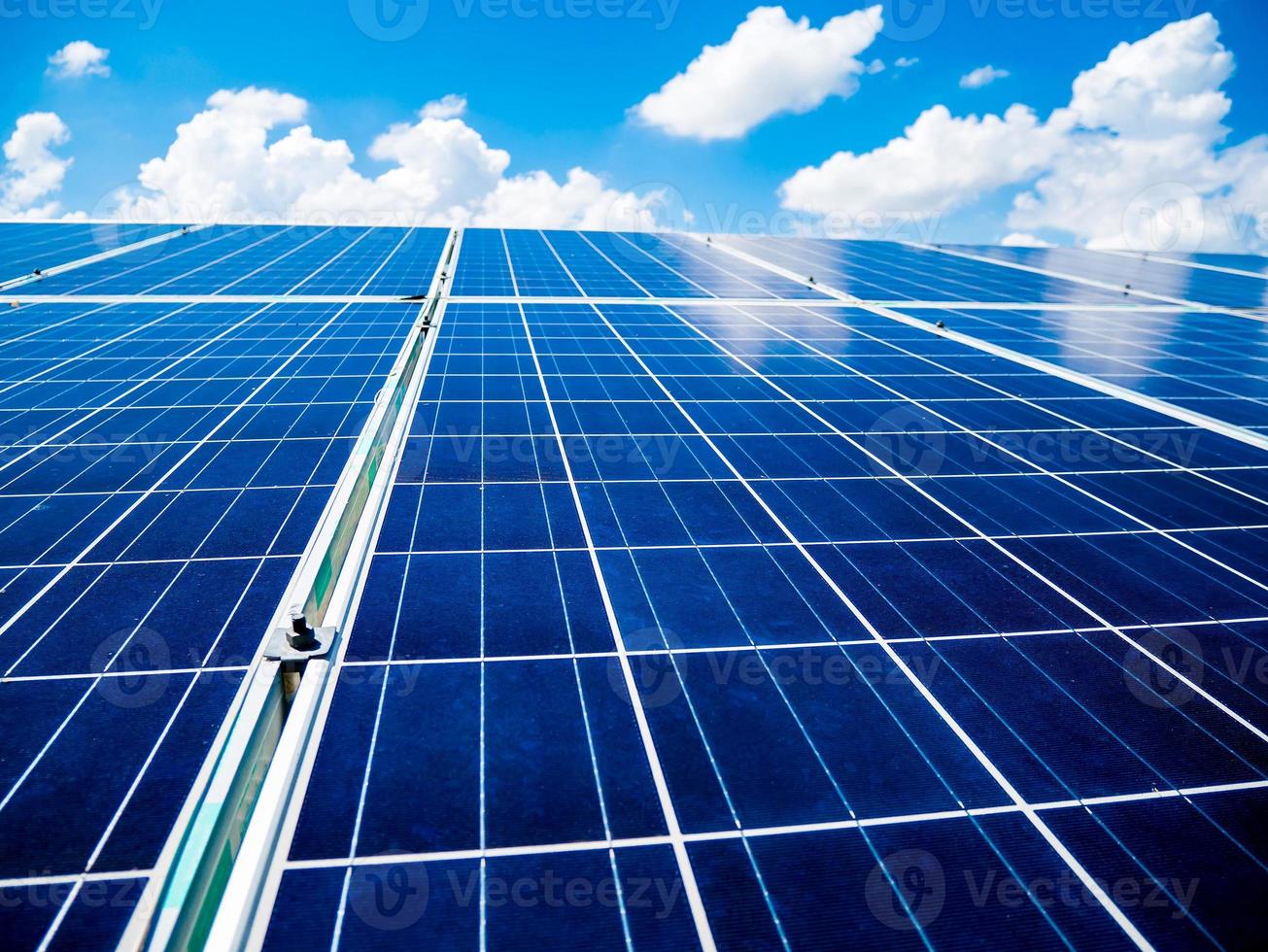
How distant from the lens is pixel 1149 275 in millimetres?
35688

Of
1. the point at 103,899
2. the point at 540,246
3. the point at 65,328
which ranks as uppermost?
the point at 540,246

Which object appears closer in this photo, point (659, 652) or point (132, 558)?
point (659, 652)

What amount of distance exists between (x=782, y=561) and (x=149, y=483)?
8765 mm

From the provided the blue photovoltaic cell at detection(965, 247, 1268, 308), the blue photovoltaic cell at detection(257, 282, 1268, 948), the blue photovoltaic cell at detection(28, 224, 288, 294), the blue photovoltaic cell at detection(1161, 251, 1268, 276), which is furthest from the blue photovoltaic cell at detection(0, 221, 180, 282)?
the blue photovoltaic cell at detection(1161, 251, 1268, 276)

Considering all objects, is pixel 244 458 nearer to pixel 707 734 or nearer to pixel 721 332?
pixel 707 734

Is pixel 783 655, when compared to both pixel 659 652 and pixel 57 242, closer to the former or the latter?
pixel 659 652

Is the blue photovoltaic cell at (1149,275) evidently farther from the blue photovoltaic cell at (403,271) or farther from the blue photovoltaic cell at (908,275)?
the blue photovoltaic cell at (403,271)

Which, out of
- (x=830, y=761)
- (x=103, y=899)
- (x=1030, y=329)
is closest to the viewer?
(x=103, y=899)

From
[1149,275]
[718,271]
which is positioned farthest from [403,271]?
[1149,275]

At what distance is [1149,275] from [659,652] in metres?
41.5

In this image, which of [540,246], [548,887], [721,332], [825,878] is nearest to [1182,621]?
[825,878]

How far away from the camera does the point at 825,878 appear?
447 centimetres

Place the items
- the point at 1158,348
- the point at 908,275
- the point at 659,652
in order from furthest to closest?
the point at 908,275
the point at 1158,348
the point at 659,652

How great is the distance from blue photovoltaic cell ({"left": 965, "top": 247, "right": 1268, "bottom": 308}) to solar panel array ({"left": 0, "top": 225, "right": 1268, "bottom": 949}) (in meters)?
19.6
